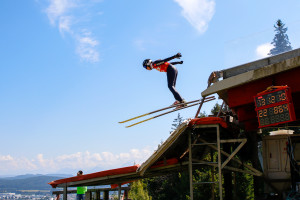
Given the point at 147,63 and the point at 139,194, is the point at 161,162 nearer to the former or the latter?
the point at 147,63

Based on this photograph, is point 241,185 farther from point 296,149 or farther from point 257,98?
point 257,98

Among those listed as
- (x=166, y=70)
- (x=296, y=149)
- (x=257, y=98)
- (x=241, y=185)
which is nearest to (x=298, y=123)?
(x=296, y=149)

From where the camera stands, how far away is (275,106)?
9430 millimetres

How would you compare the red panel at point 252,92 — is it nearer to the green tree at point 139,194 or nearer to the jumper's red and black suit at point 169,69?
the jumper's red and black suit at point 169,69

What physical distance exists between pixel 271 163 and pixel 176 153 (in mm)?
3680

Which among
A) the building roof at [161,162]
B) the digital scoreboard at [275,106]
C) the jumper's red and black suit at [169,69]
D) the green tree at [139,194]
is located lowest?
the green tree at [139,194]

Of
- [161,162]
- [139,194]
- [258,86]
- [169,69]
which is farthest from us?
[139,194]

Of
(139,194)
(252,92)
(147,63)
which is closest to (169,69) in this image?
(147,63)

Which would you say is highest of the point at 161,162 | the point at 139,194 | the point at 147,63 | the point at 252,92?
the point at 147,63

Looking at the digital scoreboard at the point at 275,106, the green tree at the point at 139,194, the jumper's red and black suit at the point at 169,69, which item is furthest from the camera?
the green tree at the point at 139,194

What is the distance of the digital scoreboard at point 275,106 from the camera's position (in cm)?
916

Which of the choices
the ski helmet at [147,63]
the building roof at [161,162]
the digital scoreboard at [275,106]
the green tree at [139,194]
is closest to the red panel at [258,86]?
the digital scoreboard at [275,106]

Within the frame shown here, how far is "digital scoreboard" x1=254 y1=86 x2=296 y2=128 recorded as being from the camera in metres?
9.16

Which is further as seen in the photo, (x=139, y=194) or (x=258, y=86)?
(x=139, y=194)
